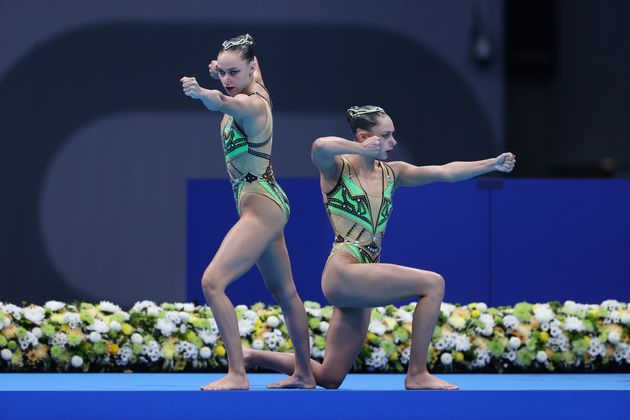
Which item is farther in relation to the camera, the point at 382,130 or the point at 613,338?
the point at 613,338

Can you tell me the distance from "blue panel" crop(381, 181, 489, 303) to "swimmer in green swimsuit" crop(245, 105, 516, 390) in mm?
1908

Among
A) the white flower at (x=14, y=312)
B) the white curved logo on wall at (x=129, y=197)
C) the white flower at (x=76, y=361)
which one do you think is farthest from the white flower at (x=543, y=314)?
the white curved logo on wall at (x=129, y=197)

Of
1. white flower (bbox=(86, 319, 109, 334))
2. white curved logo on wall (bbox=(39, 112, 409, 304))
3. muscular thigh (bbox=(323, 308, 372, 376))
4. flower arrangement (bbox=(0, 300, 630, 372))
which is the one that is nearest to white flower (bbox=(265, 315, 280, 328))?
flower arrangement (bbox=(0, 300, 630, 372))

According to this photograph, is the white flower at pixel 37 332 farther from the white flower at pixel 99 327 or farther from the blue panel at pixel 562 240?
the blue panel at pixel 562 240

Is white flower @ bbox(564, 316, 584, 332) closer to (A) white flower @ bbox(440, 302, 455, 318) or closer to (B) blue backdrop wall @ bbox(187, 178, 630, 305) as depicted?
(A) white flower @ bbox(440, 302, 455, 318)

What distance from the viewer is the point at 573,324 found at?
6359 mm

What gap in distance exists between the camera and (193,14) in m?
10.1

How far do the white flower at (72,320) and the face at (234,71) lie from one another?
1740 mm

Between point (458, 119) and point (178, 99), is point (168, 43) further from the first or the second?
point (458, 119)

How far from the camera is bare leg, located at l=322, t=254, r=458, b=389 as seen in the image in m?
4.93

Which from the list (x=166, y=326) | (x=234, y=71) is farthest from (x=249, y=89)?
(x=166, y=326)

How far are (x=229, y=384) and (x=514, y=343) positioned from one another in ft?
6.73

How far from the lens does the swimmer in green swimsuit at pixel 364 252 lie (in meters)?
4.94

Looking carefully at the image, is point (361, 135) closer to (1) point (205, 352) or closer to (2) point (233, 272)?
(2) point (233, 272)
